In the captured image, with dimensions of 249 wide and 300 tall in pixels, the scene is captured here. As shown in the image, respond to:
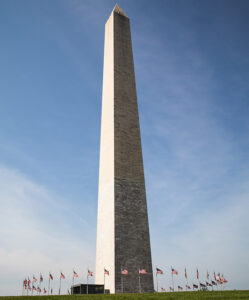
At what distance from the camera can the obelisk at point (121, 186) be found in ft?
84.8

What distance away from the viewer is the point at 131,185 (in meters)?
29.3

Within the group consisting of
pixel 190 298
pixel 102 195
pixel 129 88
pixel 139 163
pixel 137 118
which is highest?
pixel 129 88

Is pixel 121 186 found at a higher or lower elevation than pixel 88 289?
higher

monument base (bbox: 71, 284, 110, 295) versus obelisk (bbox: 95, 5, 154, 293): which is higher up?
obelisk (bbox: 95, 5, 154, 293)

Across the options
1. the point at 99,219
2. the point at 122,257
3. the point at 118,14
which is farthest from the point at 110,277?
the point at 118,14

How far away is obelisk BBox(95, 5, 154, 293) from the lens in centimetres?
2584

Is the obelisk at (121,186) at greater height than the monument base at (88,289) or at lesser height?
greater

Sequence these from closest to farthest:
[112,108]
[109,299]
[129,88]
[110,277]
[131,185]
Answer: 1. [109,299]
2. [110,277]
3. [131,185]
4. [112,108]
5. [129,88]

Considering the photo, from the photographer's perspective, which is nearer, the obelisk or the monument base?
the monument base

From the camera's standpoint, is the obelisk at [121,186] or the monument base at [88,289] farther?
the obelisk at [121,186]

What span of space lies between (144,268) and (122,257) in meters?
2.46

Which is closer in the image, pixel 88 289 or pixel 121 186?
pixel 88 289

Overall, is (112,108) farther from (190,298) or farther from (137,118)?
(190,298)

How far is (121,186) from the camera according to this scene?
28.6m
